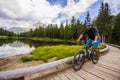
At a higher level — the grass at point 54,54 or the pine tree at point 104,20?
the pine tree at point 104,20

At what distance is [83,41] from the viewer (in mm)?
5676

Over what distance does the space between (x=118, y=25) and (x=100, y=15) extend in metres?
11.8

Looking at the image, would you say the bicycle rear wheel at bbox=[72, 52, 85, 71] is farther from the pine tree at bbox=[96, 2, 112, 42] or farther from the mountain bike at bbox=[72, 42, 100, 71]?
the pine tree at bbox=[96, 2, 112, 42]

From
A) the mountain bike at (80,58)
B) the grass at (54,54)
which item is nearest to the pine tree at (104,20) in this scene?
the grass at (54,54)

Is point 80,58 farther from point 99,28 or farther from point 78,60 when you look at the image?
point 99,28

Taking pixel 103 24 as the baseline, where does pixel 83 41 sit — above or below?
below

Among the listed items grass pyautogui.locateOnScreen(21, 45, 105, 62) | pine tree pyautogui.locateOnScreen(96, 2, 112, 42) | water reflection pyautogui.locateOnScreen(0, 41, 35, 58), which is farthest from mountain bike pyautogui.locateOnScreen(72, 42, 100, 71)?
pine tree pyautogui.locateOnScreen(96, 2, 112, 42)

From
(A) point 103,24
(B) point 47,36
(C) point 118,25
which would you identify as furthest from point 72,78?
(B) point 47,36

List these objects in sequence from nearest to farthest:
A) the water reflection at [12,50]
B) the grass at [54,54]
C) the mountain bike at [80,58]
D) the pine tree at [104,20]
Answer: the mountain bike at [80,58] < the grass at [54,54] < the water reflection at [12,50] < the pine tree at [104,20]

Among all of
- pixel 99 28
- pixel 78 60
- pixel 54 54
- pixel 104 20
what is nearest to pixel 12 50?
pixel 54 54

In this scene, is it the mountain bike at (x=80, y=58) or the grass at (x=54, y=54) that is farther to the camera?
the grass at (x=54, y=54)

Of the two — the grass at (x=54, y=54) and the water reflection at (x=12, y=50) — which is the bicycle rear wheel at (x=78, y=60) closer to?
the grass at (x=54, y=54)

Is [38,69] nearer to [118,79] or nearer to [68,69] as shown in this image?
[68,69]

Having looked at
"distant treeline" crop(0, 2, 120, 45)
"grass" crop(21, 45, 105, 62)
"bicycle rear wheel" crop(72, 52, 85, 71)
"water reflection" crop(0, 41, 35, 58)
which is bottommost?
"water reflection" crop(0, 41, 35, 58)
